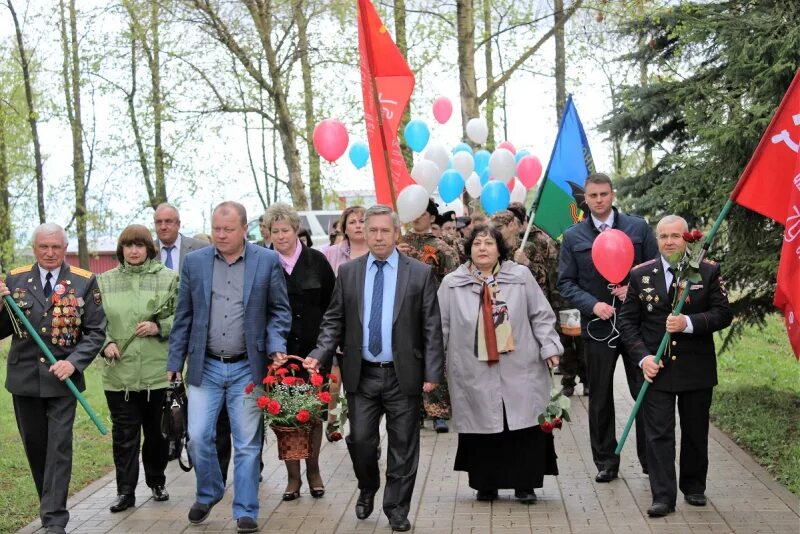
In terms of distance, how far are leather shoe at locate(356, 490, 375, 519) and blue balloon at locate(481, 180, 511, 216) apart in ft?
27.6

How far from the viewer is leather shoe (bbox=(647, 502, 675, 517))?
776 centimetres

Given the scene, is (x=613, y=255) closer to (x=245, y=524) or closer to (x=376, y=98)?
(x=376, y=98)

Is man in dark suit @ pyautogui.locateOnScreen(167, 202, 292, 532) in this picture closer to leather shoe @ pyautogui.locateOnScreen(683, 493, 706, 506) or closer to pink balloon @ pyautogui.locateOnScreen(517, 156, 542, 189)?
leather shoe @ pyautogui.locateOnScreen(683, 493, 706, 506)

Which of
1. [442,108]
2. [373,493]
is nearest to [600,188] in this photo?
[373,493]

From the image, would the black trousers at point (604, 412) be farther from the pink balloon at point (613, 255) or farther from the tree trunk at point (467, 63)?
the tree trunk at point (467, 63)

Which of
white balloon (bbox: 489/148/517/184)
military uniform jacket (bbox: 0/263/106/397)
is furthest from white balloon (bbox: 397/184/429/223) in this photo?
white balloon (bbox: 489/148/517/184)

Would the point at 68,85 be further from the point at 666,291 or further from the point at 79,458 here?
the point at 666,291

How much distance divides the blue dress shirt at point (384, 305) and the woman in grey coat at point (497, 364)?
68 cm

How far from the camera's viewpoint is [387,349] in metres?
7.75

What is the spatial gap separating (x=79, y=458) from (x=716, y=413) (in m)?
6.34

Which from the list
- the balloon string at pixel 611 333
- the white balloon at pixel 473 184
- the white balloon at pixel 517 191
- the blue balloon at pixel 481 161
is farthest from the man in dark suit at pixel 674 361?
the white balloon at pixel 517 191

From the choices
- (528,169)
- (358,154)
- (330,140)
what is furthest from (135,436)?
(528,169)

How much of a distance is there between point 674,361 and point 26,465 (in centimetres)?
585

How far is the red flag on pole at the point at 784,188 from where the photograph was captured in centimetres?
737
